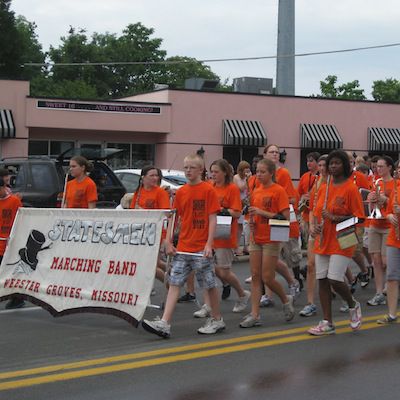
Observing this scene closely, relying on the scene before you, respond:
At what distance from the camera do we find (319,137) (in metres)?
33.4

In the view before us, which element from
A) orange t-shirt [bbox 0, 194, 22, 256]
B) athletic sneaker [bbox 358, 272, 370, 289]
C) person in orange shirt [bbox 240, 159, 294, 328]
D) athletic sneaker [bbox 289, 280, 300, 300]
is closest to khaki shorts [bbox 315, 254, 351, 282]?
person in orange shirt [bbox 240, 159, 294, 328]

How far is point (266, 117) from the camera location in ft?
108

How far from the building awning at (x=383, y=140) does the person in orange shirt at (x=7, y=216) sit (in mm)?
26544

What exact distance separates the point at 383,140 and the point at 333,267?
2763 centimetres

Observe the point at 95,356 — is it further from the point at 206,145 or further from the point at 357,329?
the point at 206,145

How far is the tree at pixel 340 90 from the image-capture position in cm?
7450

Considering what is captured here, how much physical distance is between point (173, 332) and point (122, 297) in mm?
630

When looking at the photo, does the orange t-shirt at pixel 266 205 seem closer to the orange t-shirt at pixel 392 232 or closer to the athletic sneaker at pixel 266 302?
the orange t-shirt at pixel 392 232

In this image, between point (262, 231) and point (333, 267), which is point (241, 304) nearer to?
point (262, 231)

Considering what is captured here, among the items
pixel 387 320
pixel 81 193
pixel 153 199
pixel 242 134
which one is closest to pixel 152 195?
pixel 153 199

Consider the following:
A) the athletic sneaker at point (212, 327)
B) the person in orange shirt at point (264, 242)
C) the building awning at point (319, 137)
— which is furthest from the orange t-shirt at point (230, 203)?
the building awning at point (319, 137)

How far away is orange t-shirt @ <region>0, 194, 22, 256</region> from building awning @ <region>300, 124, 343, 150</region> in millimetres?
24110

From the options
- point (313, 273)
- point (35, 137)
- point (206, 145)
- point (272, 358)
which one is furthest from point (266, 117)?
point (272, 358)

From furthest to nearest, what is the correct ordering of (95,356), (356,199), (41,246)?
1. (41,246)
2. (356,199)
3. (95,356)
